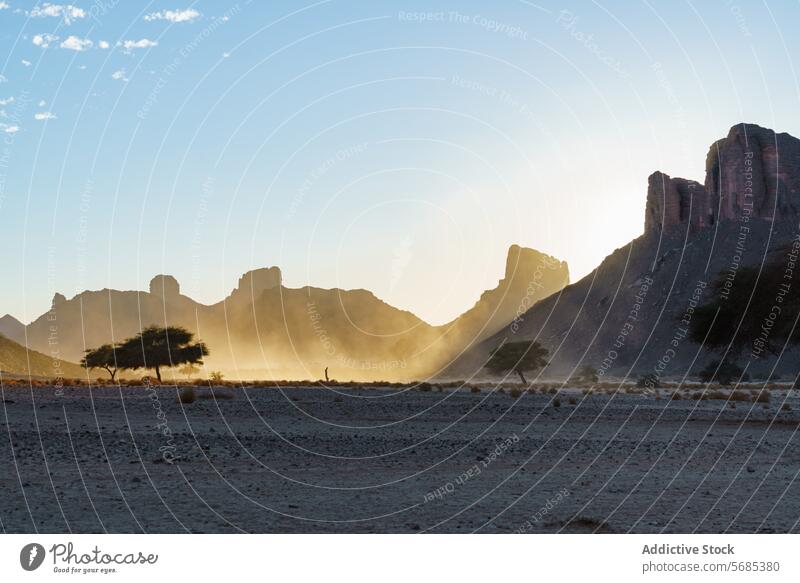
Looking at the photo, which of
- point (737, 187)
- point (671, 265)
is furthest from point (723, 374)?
point (737, 187)

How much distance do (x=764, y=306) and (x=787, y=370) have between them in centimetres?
9289

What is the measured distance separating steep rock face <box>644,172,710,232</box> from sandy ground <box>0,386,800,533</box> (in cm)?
14072

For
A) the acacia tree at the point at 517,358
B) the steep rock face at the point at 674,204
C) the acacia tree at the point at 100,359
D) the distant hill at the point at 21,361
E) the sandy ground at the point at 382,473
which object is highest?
the steep rock face at the point at 674,204

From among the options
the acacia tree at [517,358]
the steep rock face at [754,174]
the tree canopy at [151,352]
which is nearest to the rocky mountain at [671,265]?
the steep rock face at [754,174]

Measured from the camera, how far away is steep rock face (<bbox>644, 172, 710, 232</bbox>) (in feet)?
534

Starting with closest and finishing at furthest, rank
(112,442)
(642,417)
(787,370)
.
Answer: (112,442) < (642,417) < (787,370)

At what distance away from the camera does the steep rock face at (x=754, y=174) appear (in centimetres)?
15488

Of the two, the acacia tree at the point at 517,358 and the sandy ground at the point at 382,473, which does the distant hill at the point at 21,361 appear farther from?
the sandy ground at the point at 382,473

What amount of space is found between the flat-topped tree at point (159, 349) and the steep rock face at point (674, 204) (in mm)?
114764

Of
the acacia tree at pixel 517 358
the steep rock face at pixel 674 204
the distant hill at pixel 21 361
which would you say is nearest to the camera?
the acacia tree at pixel 517 358

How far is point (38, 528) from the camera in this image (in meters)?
11.1

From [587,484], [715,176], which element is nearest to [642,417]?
[587,484]

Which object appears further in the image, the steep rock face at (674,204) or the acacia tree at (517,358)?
the steep rock face at (674,204)

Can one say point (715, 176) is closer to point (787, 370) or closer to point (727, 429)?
point (787, 370)
